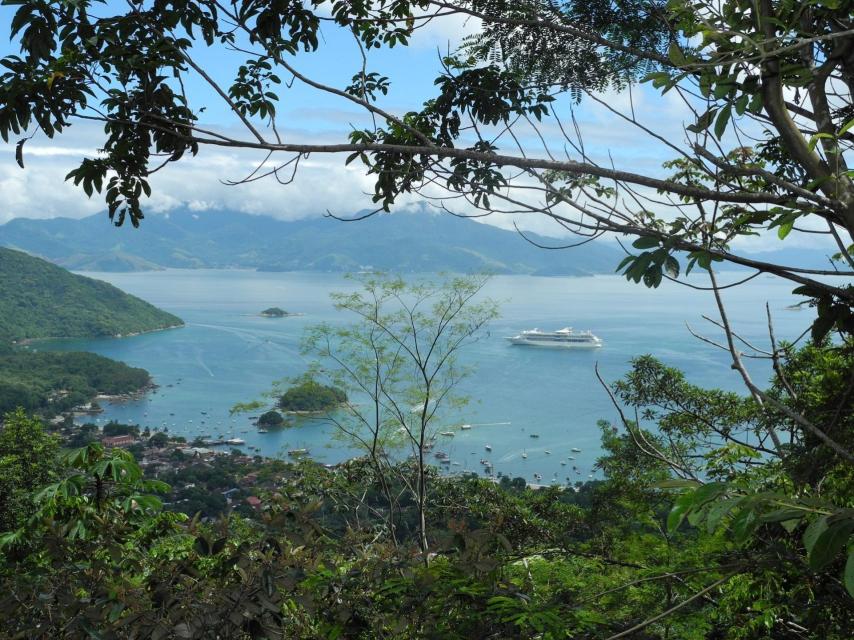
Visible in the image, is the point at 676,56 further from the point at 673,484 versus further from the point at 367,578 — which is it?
the point at 367,578

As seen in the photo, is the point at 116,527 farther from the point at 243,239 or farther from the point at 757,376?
the point at 243,239

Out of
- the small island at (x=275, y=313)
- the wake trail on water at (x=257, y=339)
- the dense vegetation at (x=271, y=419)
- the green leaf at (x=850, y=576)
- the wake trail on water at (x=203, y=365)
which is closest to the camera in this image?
the green leaf at (x=850, y=576)

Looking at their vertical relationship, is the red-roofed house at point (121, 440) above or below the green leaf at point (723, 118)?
below

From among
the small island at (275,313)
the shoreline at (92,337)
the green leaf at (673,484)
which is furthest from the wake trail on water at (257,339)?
the green leaf at (673,484)

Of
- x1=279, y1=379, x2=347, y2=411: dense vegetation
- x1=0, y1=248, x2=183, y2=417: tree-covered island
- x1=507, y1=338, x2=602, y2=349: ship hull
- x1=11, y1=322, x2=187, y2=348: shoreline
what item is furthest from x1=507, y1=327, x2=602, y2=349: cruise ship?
x1=11, y1=322, x2=187, y2=348: shoreline

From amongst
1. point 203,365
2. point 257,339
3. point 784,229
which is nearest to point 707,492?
point 784,229

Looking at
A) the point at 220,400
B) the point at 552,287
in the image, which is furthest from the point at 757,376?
the point at 552,287

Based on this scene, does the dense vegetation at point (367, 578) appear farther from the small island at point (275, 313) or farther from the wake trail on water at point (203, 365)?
the small island at point (275, 313)
